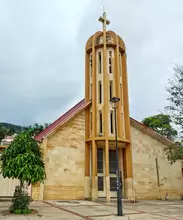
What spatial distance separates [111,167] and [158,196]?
5.76 meters

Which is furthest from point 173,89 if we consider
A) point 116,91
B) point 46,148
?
point 46,148

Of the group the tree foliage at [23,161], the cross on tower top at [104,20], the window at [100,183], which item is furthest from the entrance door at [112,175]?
the cross on tower top at [104,20]

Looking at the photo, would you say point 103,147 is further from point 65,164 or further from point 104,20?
point 104,20

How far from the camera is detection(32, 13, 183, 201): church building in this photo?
18422 mm

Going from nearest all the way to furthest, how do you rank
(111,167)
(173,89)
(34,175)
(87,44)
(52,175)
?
(34,175), (52,175), (173,89), (111,167), (87,44)

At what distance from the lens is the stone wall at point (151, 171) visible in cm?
2156

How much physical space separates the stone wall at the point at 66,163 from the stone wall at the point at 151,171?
5520mm

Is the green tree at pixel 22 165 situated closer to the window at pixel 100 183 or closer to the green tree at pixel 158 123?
the window at pixel 100 183

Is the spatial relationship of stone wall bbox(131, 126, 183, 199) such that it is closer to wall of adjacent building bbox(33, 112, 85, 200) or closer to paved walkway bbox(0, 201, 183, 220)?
wall of adjacent building bbox(33, 112, 85, 200)

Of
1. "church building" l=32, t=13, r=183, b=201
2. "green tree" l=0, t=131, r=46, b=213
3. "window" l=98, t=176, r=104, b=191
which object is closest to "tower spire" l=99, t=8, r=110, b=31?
"church building" l=32, t=13, r=183, b=201

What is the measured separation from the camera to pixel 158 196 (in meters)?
22.1

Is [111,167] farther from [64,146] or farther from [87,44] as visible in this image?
[87,44]

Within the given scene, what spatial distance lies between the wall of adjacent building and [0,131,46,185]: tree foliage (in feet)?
23.0

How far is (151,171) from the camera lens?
22531mm
